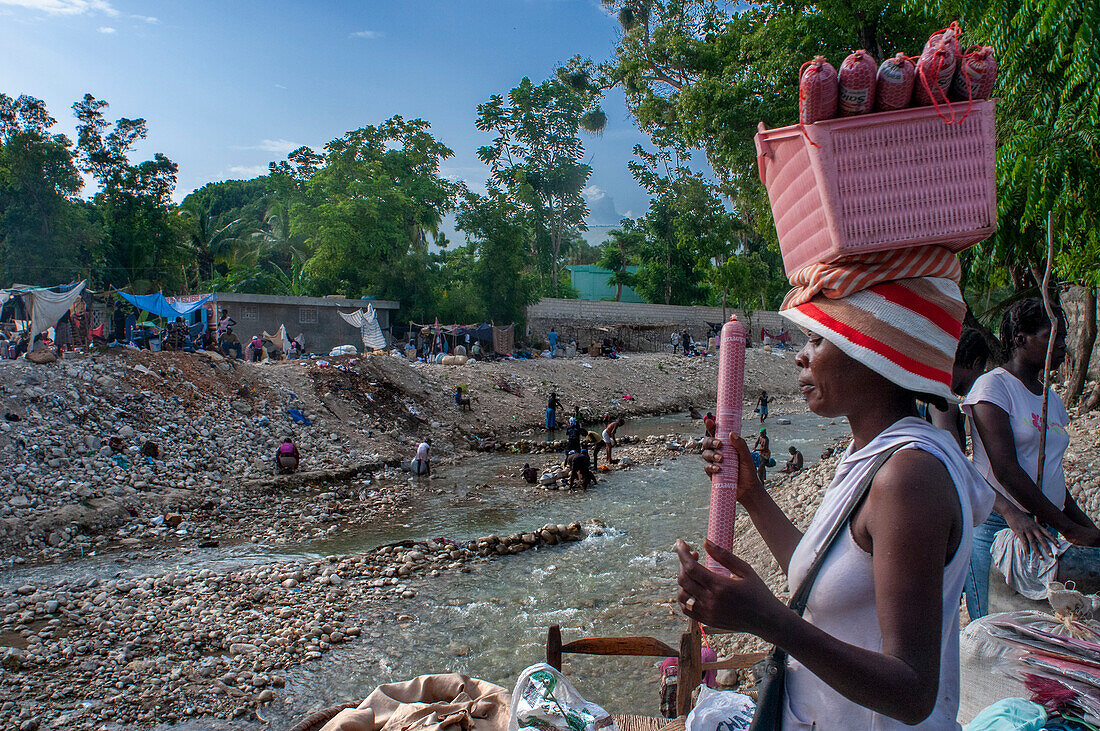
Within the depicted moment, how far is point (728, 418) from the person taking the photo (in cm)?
163

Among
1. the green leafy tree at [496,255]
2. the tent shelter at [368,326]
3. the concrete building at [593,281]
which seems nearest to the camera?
the tent shelter at [368,326]

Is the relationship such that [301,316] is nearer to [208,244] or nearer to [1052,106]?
[208,244]

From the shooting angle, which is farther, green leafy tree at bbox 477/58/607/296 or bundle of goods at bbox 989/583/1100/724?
green leafy tree at bbox 477/58/607/296

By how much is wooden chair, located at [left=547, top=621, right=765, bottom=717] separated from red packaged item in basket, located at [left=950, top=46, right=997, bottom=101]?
7.60ft

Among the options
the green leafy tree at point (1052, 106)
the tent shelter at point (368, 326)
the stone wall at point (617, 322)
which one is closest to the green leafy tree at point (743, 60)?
the green leafy tree at point (1052, 106)

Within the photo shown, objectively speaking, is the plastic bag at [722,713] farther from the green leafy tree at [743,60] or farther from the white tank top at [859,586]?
the green leafy tree at [743,60]

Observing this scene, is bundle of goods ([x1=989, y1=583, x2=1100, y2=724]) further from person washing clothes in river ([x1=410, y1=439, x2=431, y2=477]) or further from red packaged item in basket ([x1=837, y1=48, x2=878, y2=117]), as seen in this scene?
person washing clothes in river ([x1=410, y1=439, x2=431, y2=477])

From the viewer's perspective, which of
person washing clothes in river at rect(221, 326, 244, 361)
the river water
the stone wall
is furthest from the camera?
the stone wall

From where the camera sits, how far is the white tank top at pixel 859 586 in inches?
48.4

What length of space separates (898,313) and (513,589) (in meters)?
7.60

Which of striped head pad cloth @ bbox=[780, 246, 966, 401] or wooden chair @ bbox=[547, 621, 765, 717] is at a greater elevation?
striped head pad cloth @ bbox=[780, 246, 966, 401]

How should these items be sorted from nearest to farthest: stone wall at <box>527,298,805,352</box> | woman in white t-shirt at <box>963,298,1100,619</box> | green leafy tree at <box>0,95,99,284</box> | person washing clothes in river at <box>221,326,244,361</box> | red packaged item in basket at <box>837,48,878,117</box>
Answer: red packaged item in basket at <box>837,48,878,117</box>
woman in white t-shirt at <box>963,298,1100,619</box>
person washing clothes in river at <box>221,326,244,361</box>
green leafy tree at <box>0,95,99,284</box>
stone wall at <box>527,298,805,352</box>

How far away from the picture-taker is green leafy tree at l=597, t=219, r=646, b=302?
Result: 42906 mm

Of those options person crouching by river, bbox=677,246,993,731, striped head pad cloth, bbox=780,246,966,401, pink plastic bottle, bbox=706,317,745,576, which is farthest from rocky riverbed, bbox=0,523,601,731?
striped head pad cloth, bbox=780,246,966,401
